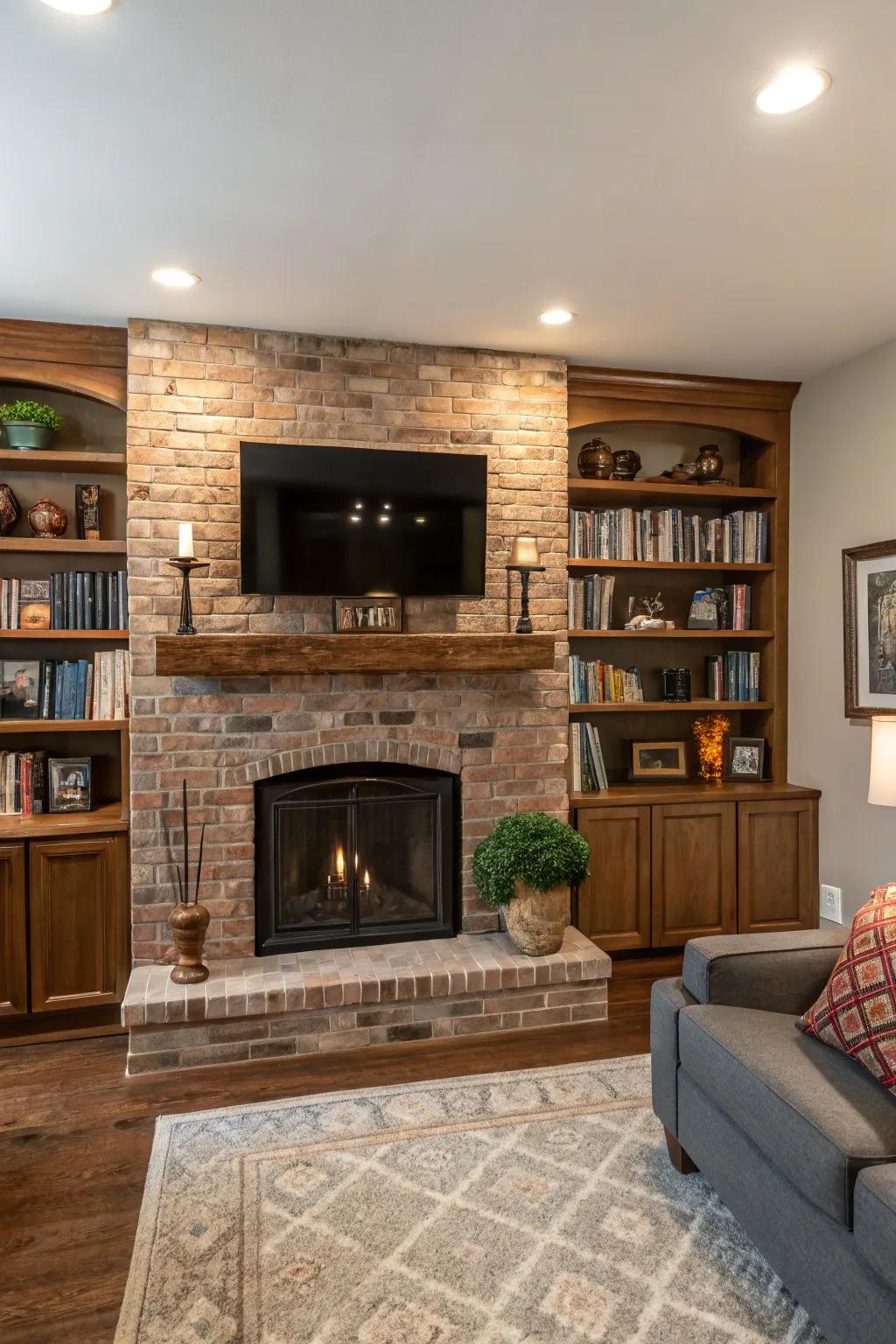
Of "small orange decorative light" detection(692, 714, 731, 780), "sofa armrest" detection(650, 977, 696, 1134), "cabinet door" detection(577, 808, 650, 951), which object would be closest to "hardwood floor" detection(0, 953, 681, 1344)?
"cabinet door" detection(577, 808, 650, 951)

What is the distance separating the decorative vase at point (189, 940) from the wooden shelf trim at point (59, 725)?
0.80 m

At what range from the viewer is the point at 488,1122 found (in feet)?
9.02

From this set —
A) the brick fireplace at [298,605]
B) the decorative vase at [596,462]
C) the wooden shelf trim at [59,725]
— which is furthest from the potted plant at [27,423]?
the decorative vase at [596,462]

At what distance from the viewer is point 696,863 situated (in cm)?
416

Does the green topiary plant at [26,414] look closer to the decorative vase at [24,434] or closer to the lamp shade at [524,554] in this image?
the decorative vase at [24,434]

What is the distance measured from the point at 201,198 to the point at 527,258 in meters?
1.04

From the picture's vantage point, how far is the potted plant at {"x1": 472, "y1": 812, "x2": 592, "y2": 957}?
3459mm

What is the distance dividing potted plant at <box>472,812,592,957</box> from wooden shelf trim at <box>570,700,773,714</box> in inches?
31.6

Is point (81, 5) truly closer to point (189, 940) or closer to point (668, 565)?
point (189, 940)

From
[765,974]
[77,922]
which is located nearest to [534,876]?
[765,974]

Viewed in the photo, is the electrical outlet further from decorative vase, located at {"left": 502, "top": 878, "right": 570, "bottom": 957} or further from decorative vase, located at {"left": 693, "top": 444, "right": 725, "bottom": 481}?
decorative vase, located at {"left": 693, "top": 444, "right": 725, "bottom": 481}

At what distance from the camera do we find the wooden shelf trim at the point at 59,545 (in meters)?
3.50

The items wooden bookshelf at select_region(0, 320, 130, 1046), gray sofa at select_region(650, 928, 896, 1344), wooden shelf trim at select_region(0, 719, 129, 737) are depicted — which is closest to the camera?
gray sofa at select_region(650, 928, 896, 1344)

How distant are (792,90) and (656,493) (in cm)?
236
